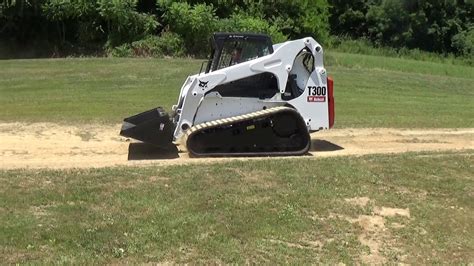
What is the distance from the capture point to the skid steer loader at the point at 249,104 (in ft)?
33.2

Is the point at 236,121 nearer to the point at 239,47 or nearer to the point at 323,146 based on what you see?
the point at 239,47

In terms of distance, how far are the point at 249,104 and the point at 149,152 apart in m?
1.80

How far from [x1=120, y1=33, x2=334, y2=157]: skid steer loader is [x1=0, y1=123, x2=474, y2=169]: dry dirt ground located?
17.1 inches

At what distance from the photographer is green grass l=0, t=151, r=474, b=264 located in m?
5.78

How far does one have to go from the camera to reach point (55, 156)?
32.9ft

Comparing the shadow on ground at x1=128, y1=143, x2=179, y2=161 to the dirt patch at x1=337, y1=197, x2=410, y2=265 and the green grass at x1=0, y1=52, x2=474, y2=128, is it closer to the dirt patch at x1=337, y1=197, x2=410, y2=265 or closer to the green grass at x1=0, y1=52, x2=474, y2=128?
the green grass at x1=0, y1=52, x2=474, y2=128

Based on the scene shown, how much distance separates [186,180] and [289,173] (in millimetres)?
1411

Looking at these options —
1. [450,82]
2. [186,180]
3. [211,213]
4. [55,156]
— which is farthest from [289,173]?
[450,82]

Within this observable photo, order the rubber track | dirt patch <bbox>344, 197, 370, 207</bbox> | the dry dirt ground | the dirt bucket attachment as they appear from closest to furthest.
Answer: dirt patch <bbox>344, 197, 370, 207</bbox>
the dry dirt ground
the dirt bucket attachment
the rubber track

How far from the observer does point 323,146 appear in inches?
458

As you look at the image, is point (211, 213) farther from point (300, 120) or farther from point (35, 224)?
point (300, 120)

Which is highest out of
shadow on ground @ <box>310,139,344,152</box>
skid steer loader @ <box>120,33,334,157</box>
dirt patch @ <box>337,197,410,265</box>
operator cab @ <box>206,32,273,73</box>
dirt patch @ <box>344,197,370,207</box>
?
operator cab @ <box>206,32,273,73</box>

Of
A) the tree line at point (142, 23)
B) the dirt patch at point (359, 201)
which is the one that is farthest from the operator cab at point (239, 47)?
the tree line at point (142, 23)

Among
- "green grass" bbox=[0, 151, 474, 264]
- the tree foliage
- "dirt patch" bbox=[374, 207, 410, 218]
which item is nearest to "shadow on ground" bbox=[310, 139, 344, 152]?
"green grass" bbox=[0, 151, 474, 264]
